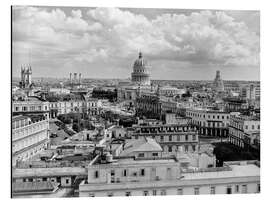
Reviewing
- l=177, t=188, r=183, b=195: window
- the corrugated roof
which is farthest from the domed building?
l=177, t=188, r=183, b=195: window

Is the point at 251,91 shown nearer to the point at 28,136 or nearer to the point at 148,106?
the point at 148,106

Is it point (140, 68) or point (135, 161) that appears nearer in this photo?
point (135, 161)

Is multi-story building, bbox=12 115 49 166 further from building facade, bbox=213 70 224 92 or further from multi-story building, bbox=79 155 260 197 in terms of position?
building facade, bbox=213 70 224 92

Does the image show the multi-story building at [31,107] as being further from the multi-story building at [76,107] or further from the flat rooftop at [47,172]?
the flat rooftop at [47,172]

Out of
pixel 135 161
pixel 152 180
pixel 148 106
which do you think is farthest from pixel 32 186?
pixel 148 106

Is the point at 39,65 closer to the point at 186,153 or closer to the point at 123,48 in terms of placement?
the point at 123,48
